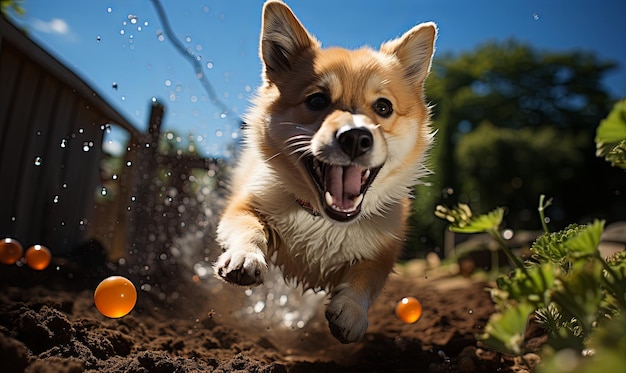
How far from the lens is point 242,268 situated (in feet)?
6.07

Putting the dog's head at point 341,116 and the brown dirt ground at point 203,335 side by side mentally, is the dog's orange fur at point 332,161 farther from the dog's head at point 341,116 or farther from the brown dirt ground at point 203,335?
the brown dirt ground at point 203,335

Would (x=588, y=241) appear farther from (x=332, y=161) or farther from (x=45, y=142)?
(x=45, y=142)

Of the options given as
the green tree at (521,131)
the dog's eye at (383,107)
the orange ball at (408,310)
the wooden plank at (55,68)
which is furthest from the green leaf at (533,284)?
the green tree at (521,131)

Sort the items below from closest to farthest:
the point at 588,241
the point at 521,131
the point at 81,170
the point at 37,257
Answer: the point at 588,241
the point at 37,257
the point at 81,170
the point at 521,131

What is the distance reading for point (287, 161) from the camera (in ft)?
7.63

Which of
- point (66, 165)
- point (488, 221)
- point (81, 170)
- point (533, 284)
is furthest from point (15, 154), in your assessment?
point (533, 284)

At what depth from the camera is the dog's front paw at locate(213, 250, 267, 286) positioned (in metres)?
1.85

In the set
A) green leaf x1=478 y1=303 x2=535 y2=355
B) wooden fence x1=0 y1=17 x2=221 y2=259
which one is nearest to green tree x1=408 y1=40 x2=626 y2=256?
wooden fence x1=0 y1=17 x2=221 y2=259

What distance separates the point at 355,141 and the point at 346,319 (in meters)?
0.63

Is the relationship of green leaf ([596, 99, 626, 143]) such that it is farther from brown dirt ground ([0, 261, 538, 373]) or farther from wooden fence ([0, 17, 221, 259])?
wooden fence ([0, 17, 221, 259])

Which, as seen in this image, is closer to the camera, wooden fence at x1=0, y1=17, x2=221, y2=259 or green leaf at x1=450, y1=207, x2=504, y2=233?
green leaf at x1=450, y1=207, x2=504, y2=233

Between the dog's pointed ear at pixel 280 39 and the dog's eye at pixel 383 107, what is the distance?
1.47ft

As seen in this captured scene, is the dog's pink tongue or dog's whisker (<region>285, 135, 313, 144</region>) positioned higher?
dog's whisker (<region>285, 135, 313, 144</region>)

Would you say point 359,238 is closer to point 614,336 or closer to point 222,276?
point 222,276
